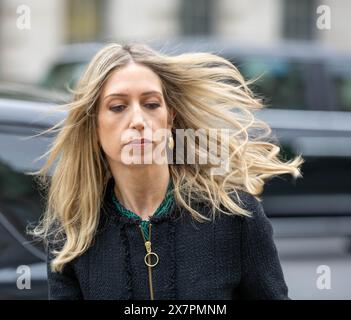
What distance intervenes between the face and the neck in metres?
0.06

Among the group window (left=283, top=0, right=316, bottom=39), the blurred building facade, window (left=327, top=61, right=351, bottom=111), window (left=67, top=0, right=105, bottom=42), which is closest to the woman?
window (left=327, top=61, right=351, bottom=111)

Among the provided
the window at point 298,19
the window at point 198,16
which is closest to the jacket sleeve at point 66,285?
the window at point 198,16

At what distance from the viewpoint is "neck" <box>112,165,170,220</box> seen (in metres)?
2.68

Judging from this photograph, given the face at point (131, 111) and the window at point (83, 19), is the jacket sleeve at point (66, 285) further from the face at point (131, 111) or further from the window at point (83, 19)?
the window at point (83, 19)

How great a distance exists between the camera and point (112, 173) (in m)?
2.79

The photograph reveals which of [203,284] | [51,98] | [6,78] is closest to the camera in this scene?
[203,284]

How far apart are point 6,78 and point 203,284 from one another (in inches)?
600

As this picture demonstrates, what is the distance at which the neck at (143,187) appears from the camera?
2680 millimetres

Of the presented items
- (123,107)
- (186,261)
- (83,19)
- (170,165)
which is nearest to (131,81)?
(123,107)

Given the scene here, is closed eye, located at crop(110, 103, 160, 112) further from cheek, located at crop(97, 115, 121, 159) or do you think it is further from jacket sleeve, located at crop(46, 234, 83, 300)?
jacket sleeve, located at crop(46, 234, 83, 300)

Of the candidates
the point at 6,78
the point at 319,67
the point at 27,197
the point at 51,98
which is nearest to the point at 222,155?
the point at 27,197

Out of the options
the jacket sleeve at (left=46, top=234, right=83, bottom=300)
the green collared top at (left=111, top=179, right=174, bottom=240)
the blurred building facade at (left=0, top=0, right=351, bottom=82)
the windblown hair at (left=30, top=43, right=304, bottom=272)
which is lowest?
the jacket sleeve at (left=46, top=234, right=83, bottom=300)

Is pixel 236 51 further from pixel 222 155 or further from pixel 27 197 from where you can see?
pixel 222 155

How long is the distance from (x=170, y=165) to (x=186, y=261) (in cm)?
32
